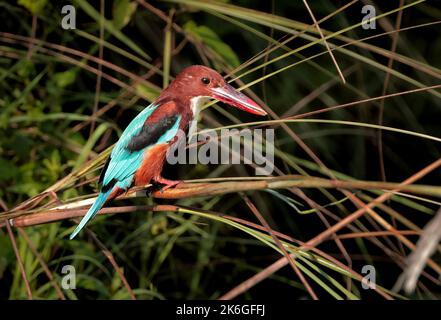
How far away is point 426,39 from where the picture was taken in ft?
11.9

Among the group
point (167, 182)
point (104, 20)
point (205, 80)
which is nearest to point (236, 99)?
point (205, 80)

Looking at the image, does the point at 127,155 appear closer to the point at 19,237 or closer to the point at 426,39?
the point at 19,237

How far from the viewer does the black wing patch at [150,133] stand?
2.26 metres

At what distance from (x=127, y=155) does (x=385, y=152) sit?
1853 mm

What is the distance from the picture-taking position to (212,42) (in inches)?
104

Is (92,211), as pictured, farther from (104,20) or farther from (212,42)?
(104,20)

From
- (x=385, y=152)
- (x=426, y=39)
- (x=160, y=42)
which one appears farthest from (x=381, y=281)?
(x=160, y=42)

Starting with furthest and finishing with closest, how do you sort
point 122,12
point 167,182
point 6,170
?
point 122,12, point 6,170, point 167,182

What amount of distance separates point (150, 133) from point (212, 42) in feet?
1.82

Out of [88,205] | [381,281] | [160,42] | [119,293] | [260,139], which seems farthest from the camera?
[381,281]

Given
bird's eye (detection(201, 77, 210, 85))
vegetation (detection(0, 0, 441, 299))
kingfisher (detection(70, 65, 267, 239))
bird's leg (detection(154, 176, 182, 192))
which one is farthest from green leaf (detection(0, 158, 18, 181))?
bird's eye (detection(201, 77, 210, 85))

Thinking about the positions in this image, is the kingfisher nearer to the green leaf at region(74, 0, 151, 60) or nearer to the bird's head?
the bird's head

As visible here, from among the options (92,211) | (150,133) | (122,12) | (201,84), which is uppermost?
(122,12)

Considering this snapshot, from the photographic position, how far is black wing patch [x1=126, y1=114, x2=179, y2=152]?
7.41 feet
